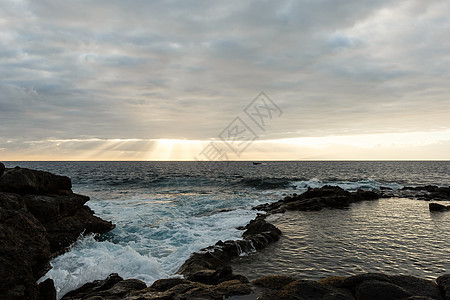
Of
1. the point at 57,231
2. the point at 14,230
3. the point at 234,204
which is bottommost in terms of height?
the point at 234,204

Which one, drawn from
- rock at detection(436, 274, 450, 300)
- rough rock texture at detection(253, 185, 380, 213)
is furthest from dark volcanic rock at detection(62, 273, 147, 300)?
rough rock texture at detection(253, 185, 380, 213)

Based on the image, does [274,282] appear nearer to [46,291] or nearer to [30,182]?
[46,291]

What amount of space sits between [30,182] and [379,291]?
14.2 meters

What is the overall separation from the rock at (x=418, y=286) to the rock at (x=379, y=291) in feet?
1.78

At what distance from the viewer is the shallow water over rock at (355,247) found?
9.85 metres

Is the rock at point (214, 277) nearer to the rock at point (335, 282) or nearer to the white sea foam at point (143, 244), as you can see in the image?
the white sea foam at point (143, 244)

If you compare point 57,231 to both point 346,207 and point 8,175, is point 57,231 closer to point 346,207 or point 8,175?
point 8,175

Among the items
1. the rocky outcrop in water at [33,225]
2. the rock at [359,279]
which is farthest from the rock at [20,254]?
the rock at [359,279]

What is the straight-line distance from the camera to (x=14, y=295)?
5.25 m

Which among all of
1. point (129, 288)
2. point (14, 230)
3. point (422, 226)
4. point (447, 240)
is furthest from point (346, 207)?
point (14, 230)

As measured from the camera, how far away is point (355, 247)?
1231cm

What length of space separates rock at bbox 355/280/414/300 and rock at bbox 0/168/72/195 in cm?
1349

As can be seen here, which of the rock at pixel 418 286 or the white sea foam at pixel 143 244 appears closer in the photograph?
the rock at pixel 418 286

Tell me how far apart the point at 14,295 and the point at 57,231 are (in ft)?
25.9
